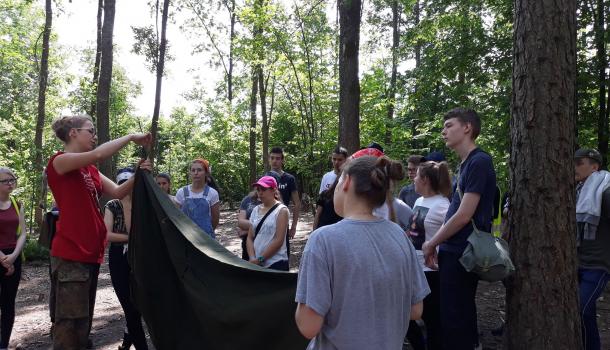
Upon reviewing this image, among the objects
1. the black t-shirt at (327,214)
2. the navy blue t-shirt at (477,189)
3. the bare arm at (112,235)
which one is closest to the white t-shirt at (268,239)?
the black t-shirt at (327,214)

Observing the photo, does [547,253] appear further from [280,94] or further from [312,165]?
[280,94]

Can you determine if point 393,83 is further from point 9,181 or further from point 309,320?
point 309,320

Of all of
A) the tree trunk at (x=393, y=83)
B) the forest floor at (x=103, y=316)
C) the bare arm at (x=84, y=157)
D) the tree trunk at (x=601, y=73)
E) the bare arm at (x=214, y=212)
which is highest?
the tree trunk at (x=393, y=83)

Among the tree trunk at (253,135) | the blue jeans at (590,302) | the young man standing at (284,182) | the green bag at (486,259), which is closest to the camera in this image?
the green bag at (486,259)

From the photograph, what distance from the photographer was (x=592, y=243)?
420 cm

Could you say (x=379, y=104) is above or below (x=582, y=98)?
above

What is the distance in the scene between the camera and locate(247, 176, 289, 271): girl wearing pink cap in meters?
4.90

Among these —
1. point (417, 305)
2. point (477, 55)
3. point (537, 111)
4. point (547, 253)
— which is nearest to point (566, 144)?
point (537, 111)

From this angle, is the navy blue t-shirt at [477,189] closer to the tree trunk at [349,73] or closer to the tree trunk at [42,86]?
the tree trunk at [349,73]

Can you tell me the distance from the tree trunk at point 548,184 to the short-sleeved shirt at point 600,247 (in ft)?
2.76

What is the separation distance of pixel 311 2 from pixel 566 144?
14.7 meters

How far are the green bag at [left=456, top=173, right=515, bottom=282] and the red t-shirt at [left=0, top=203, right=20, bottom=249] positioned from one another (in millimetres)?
4616

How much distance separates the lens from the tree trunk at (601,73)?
799cm

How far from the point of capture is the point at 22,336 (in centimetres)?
589
